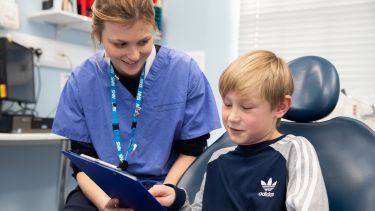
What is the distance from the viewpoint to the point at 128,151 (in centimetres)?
123

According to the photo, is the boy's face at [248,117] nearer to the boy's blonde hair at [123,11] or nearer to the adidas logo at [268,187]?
the adidas logo at [268,187]

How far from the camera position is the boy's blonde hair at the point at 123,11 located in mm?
1088

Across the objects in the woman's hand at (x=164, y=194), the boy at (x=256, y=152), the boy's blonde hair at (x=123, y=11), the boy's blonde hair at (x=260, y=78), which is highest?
the boy's blonde hair at (x=123, y=11)

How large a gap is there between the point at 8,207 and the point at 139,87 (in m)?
1.51

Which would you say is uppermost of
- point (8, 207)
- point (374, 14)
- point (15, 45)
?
point (374, 14)

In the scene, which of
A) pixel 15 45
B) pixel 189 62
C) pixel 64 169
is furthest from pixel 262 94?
pixel 15 45

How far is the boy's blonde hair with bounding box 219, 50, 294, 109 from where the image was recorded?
3.10 feet

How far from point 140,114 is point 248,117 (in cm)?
43

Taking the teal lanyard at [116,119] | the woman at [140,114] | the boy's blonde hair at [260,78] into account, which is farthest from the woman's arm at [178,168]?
the boy's blonde hair at [260,78]

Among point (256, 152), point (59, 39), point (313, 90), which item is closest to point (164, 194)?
point (256, 152)

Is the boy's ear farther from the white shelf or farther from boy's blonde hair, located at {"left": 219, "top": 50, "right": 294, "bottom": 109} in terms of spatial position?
the white shelf

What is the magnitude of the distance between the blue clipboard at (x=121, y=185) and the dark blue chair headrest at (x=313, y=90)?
468 millimetres

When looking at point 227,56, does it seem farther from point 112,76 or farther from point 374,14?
point 112,76

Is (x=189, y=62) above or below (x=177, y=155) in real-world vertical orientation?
above
